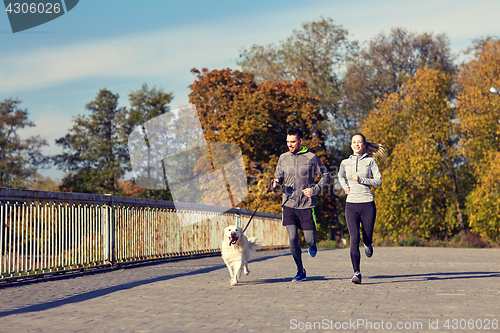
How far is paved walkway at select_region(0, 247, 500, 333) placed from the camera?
5262 mm

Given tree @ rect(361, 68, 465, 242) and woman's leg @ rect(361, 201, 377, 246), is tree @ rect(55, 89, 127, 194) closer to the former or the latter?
tree @ rect(361, 68, 465, 242)

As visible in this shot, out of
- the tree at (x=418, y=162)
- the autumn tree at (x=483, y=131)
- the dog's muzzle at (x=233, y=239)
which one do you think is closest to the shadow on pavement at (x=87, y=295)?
the dog's muzzle at (x=233, y=239)

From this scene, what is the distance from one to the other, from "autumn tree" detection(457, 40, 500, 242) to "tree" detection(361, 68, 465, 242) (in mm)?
2067

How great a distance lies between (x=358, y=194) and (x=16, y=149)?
164 ft

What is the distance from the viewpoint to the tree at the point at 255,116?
37.1 m

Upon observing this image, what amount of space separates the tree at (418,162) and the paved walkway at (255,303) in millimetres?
27279

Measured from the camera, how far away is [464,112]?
35438mm

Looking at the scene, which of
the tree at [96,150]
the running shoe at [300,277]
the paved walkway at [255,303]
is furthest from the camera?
the tree at [96,150]

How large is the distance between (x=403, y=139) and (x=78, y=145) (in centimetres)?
3207

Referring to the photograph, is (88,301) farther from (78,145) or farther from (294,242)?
(78,145)

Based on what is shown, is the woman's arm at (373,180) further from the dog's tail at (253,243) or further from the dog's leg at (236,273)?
the dog's tail at (253,243)

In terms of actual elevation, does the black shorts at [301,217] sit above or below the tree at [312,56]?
below

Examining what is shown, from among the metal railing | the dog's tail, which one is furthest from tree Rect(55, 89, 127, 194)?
the dog's tail

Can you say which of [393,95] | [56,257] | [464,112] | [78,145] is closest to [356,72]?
[393,95]
